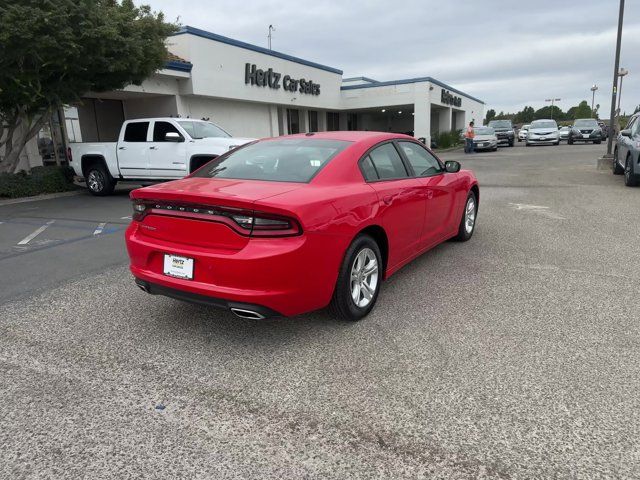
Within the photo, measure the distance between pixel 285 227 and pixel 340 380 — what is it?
104cm

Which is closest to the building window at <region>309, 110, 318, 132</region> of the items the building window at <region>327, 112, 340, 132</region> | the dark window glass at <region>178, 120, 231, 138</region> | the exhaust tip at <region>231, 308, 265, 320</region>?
the building window at <region>327, 112, 340, 132</region>

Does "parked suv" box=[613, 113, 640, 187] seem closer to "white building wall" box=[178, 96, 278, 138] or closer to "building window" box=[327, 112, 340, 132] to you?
"white building wall" box=[178, 96, 278, 138]

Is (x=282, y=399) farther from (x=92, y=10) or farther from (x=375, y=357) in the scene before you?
(x=92, y=10)

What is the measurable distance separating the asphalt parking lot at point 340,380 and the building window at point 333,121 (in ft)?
87.6

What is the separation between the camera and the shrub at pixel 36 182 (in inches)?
470

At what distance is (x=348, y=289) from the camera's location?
366cm

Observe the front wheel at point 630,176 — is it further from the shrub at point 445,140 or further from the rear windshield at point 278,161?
the shrub at point 445,140

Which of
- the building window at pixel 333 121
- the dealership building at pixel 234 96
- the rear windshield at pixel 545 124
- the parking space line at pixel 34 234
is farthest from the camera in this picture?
the rear windshield at pixel 545 124

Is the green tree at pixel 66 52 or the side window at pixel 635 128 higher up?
the green tree at pixel 66 52

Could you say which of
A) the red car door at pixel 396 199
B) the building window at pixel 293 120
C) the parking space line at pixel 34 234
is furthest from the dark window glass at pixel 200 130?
the building window at pixel 293 120

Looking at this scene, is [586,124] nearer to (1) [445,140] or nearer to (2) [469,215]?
(1) [445,140]

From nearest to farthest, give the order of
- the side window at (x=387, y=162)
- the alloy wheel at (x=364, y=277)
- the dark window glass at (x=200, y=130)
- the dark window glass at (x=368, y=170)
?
the alloy wheel at (x=364, y=277), the dark window glass at (x=368, y=170), the side window at (x=387, y=162), the dark window glass at (x=200, y=130)

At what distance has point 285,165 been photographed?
3988 millimetres

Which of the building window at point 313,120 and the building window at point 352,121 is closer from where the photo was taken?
the building window at point 313,120
